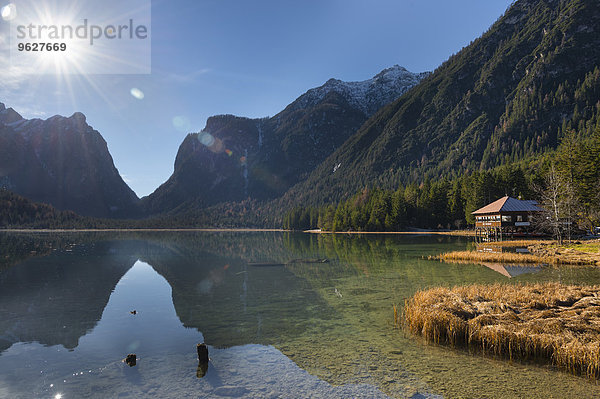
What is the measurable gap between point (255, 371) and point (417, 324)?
26.6 feet

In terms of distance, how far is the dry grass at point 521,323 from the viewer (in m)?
12.1

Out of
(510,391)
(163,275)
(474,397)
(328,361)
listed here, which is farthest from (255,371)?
(163,275)

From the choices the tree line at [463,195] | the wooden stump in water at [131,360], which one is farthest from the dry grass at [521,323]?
the tree line at [463,195]

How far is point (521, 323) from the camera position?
559 inches

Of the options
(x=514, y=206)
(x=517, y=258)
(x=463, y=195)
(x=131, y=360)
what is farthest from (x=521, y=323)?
(x=463, y=195)

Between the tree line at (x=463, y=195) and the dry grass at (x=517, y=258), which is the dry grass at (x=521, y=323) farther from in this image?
the tree line at (x=463, y=195)

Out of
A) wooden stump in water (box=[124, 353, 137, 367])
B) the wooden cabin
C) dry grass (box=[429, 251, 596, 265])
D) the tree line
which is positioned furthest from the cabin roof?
wooden stump in water (box=[124, 353, 137, 367])

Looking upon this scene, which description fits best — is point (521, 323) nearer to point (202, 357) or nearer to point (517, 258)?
point (202, 357)

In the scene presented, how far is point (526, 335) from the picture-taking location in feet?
43.3

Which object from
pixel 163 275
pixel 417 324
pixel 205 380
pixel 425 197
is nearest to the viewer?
pixel 205 380

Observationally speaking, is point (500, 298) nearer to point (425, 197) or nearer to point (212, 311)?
point (212, 311)

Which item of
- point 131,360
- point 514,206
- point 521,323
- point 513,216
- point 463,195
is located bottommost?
point 131,360

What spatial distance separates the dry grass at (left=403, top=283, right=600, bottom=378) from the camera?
12055mm

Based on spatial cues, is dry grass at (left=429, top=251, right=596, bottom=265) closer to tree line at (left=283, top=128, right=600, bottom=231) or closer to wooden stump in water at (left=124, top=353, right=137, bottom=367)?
tree line at (left=283, top=128, right=600, bottom=231)
